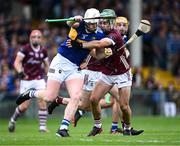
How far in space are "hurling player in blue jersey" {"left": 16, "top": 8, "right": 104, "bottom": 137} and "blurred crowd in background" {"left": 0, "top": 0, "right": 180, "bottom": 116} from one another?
12.1m

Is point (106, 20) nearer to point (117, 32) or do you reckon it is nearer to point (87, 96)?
point (117, 32)

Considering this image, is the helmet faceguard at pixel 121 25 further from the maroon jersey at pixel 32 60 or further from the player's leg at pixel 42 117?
the maroon jersey at pixel 32 60

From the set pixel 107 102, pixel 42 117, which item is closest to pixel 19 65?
pixel 42 117

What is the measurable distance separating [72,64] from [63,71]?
0.78 feet

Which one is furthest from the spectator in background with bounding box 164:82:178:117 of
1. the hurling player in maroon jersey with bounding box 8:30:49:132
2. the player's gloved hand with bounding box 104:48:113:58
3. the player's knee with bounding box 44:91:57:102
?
the player's knee with bounding box 44:91:57:102

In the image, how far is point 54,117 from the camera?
30.1m

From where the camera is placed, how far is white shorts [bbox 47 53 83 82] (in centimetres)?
1769

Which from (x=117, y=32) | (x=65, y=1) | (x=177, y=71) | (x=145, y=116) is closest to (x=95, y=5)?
(x=65, y=1)

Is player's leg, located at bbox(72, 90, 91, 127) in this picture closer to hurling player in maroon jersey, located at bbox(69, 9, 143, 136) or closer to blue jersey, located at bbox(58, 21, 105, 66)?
hurling player in maroon jersey, located at bbox(69, 9, 143, 136)

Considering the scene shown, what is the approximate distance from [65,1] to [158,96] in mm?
6589

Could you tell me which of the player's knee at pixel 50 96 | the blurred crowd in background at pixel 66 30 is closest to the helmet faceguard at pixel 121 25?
the player's knee at pixel 50 96

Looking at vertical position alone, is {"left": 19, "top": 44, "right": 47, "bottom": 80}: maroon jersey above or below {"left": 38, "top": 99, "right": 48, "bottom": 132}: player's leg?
above

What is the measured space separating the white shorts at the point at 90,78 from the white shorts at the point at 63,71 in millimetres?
2502

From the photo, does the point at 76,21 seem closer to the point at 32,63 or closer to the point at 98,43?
the point at 98,43
